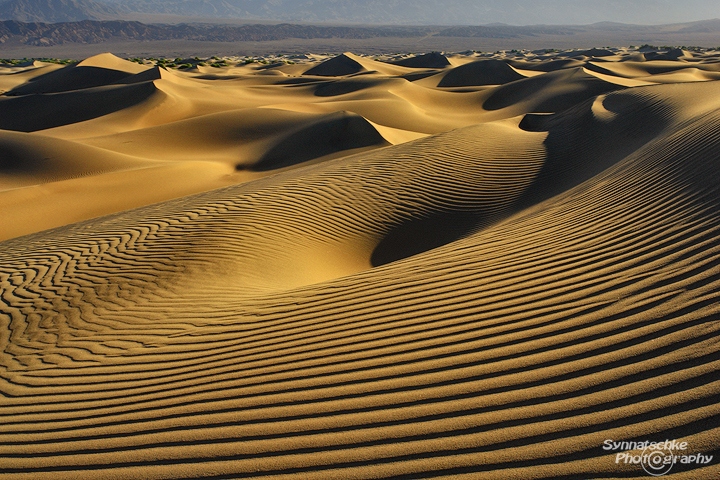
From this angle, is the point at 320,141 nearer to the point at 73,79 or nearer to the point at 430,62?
the point at 73,79

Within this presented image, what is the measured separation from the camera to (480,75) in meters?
38.0

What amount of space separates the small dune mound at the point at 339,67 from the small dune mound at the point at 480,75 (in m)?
10.4

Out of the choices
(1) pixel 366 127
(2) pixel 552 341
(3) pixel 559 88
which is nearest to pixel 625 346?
(2) pixel 552 341

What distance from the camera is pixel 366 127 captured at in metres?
17.3

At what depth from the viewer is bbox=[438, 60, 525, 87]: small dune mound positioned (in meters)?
37.0

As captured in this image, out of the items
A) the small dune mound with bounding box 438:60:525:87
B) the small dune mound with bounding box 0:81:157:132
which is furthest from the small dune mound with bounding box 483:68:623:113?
the small dune mound with bounding box 0:81:157:132

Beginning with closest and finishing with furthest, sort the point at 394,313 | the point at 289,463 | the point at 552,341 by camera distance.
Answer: the point at 289,463 < the point at 552,341 < the point at 394,313

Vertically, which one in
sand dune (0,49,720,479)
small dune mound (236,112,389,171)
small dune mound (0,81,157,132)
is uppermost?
sand dune (0,49,720,479)

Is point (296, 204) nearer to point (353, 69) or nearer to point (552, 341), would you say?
point (552, 341)

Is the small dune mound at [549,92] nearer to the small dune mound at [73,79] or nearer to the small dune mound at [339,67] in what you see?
the small dune mound at [339,67]

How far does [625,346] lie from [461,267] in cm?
201

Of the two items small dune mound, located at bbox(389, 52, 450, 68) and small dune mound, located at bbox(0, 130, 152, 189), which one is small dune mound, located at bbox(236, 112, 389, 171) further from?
small dune mound, located at bbox(389, 52, 450, 68)

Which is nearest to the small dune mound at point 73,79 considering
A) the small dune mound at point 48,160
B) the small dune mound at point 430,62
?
→ the small dune mound at point 48,160

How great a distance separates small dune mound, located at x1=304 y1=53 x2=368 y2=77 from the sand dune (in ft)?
121
